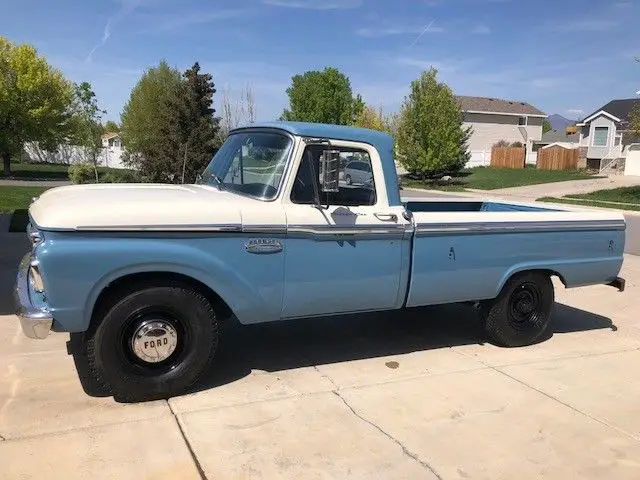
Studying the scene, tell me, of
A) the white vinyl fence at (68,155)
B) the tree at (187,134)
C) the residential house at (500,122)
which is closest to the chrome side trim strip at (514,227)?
the tree at (187,134)

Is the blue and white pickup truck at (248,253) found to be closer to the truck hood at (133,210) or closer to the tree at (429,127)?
the truck hood at (133,210)

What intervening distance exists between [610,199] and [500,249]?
24.4 meters

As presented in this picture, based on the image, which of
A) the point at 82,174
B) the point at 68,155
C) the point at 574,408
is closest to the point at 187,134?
the point at 82,174

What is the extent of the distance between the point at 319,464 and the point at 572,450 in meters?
1.68

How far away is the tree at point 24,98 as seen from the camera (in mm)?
36219

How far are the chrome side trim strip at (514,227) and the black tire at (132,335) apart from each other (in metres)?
1.98

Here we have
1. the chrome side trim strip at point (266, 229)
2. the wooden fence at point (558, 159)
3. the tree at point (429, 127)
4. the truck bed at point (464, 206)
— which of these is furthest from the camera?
the wooden fence at point (558, 159)

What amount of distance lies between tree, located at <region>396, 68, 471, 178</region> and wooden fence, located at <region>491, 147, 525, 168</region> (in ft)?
57.4

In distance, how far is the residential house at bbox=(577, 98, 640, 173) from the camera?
1900 inches

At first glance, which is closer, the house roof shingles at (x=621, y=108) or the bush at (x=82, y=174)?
the bush at (x=82, y=174)

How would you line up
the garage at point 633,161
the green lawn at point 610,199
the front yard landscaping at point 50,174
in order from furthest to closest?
the garage at point 633,161 < the front yard landscaping at point 50,174 < the green lawn at point 610,199

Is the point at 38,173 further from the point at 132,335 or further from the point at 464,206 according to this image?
the point at 132,335

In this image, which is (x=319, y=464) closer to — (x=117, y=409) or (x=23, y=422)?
(x=117, y=409)

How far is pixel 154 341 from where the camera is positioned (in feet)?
14.2
